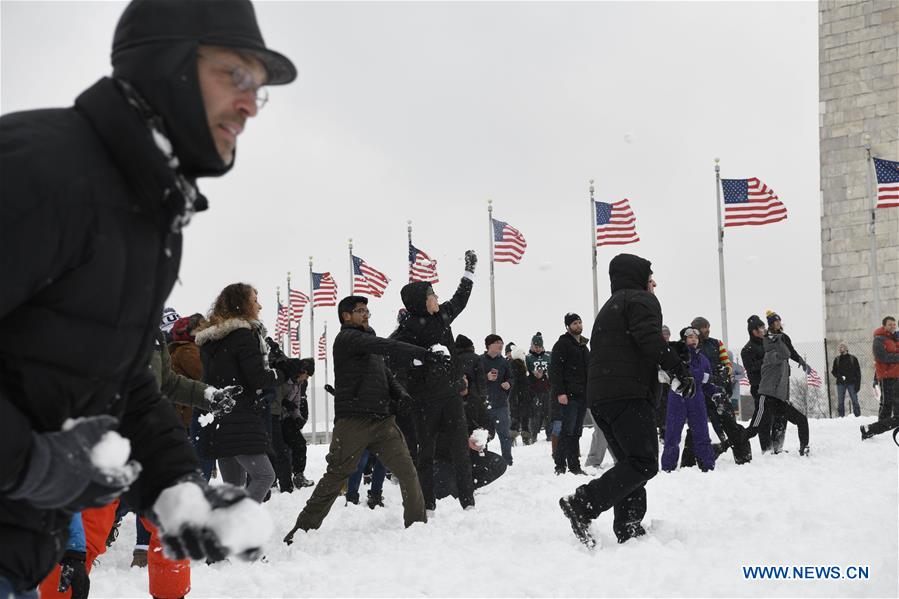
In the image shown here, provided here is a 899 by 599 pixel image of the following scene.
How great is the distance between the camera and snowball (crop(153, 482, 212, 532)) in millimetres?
1990

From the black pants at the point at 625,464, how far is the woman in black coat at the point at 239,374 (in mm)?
2326

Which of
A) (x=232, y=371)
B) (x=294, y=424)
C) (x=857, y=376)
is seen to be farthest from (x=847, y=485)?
(x=857, y=376)

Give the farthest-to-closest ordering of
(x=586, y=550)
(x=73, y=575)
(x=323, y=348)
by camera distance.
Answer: (x=323, y=348) < (x=586, y=550) < (x=73, y=575)

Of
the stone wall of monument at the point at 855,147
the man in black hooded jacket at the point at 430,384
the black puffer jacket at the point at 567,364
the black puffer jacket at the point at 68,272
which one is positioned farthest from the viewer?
the stone wall of monument at the point at 855,147

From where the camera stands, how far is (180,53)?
1.95 m

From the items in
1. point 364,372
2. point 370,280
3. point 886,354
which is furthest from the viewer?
point 370,280

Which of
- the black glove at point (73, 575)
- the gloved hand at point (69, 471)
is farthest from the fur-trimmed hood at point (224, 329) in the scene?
the gloved hand at point (69, 471)

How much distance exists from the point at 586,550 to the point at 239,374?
2.72m

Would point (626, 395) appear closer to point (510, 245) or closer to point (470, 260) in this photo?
point (470, 260)

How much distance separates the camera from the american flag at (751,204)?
22.9 meters

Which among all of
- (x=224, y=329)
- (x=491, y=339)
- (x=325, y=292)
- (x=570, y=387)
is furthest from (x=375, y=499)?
(x=325, y=292)

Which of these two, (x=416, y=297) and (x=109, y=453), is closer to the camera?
(x=109, y=453)

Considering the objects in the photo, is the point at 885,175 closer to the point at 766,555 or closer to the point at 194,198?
the point at 766,555

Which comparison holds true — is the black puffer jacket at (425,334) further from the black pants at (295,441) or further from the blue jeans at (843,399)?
the blue jeans at (843,399)
